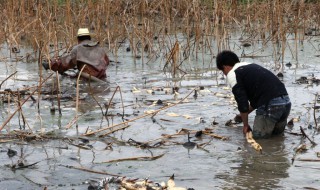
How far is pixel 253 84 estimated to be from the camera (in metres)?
6.77

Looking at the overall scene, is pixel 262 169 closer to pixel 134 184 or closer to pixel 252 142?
pixel 252 142

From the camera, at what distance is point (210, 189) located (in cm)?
518

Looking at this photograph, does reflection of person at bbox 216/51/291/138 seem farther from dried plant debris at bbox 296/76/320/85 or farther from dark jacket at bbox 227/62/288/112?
dried plant debris at bbox 296/76/320/85

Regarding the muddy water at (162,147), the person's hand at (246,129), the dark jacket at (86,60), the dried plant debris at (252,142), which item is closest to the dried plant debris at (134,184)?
the muddy water at (162,147)

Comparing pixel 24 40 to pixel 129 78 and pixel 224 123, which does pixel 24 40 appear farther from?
pixel 224 123

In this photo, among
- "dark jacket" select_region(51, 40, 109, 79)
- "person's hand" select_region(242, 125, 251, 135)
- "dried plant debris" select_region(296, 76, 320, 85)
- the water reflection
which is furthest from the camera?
"dark jacket" select_region(51, 40, 109, 79)

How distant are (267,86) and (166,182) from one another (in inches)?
76.7

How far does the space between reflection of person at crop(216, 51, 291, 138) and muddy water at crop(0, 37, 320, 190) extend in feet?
0.60

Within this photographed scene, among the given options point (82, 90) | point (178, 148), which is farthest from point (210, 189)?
point (82, 90)

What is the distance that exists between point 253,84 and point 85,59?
4358mm

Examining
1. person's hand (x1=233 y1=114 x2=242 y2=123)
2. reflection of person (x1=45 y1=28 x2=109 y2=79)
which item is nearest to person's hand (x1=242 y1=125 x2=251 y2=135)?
person's hand (x1=233 y1=114 x2=242 y2=123)

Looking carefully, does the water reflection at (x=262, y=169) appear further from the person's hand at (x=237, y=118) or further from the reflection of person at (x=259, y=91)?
the person's hand at (x=237, y=118)

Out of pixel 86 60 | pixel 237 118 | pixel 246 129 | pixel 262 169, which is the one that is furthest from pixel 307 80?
pixel 262 169

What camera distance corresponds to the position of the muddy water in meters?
5.45
